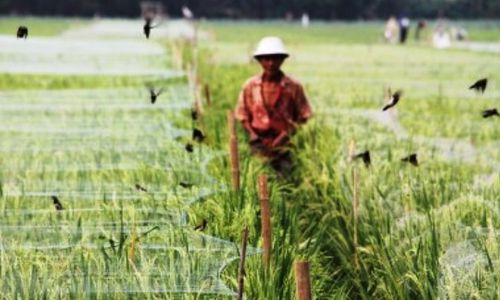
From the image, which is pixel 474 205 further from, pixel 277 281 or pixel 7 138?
pixel 7 138

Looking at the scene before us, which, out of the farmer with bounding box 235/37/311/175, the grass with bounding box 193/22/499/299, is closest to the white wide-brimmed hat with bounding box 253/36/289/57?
the farmer with bounding box 235/37/311/175

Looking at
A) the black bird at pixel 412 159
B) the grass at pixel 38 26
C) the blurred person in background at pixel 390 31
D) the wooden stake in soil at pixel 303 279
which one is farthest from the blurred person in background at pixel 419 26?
the wooden stake in soil at pixel 303 279

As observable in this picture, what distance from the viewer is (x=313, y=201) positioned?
6414 mm

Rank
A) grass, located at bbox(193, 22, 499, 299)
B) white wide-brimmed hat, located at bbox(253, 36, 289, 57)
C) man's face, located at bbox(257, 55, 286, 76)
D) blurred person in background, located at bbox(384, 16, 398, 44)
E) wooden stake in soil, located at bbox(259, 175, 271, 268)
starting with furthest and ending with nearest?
blurred person in background, located at bbox(384, 16, 398, 44)
man's face, located at bbox(257, 55, 286, 76)
white wide-brimmed hat, located at bbox(253, 36, 289, 57)
grass, located at bbox(193, 22, 499, 299)
wooden stake in soil, located at bbox(259, 175, 271, 268)

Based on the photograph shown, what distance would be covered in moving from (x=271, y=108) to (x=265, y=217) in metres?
2.95

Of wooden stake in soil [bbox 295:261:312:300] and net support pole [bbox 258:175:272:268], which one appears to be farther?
net support pole [bbox 258:175:272:268]

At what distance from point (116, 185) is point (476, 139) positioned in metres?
3.61

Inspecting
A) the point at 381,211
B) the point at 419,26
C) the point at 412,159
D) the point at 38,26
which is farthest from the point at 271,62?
the point at 38,26

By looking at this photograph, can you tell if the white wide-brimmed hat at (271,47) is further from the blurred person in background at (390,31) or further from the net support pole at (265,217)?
the blurred person in background at (390,31)

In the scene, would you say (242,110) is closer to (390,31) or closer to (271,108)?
(271,108)

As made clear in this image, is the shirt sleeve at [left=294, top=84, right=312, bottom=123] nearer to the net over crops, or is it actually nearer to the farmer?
the farmer

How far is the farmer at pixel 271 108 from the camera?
21.6 ft

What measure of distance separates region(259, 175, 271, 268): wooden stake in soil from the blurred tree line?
175 ft

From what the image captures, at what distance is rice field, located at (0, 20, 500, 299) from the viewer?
3754 mm
